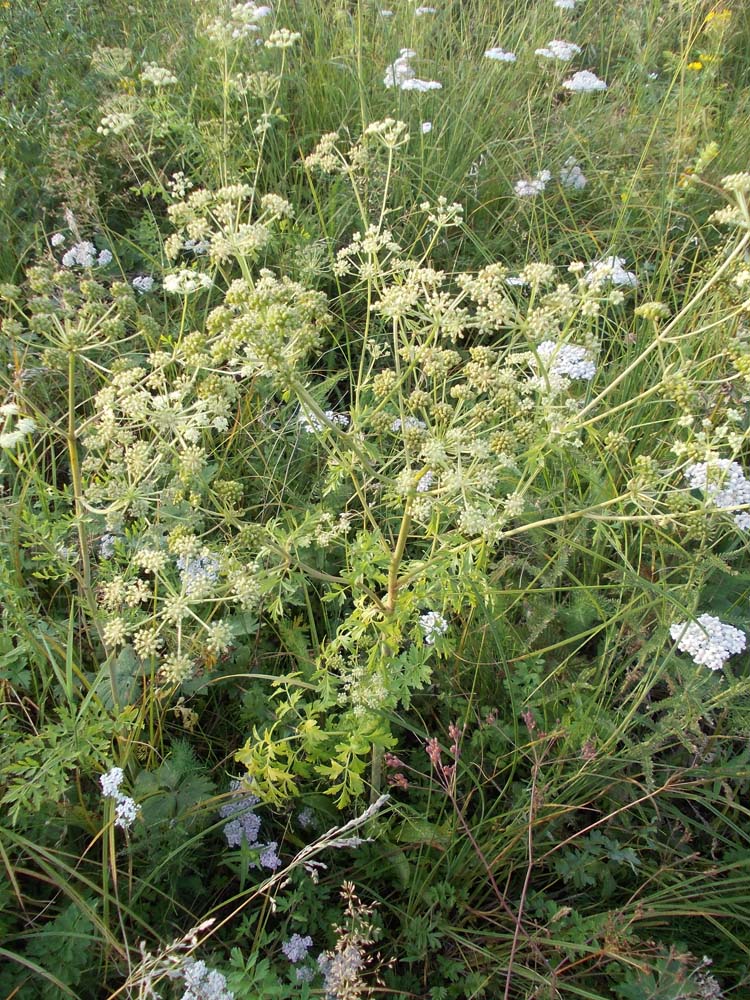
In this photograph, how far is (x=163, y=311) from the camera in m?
3.37

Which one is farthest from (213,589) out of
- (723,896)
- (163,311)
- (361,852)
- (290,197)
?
(290,197)

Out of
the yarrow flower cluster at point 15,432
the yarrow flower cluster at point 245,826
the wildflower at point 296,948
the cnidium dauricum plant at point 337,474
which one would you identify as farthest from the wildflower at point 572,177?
the wildflower at point 296,948

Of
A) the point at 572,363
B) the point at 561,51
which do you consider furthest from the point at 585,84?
the point at 572,363

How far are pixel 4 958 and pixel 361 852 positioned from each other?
2.99 feet

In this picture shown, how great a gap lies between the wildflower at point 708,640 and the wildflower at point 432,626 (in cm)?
62

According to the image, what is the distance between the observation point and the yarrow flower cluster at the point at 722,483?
1692 millimetres

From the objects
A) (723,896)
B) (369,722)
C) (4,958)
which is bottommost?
(723,896)

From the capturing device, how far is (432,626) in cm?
204

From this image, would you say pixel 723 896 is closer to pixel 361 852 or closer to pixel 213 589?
pixel 361 852

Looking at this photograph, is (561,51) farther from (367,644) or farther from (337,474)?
(367,644)

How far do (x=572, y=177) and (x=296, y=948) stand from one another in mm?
3765

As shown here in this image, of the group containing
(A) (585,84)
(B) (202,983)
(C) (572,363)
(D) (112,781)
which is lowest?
(B) (202,983)

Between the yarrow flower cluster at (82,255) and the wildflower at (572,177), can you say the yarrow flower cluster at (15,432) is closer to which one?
the yarrow flower cluster at (82,255)

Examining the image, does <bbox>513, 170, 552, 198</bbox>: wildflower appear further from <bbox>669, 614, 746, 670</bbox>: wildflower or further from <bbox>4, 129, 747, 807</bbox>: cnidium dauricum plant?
<bbox>669, 614, 746, 670</bbox>: wildflower
